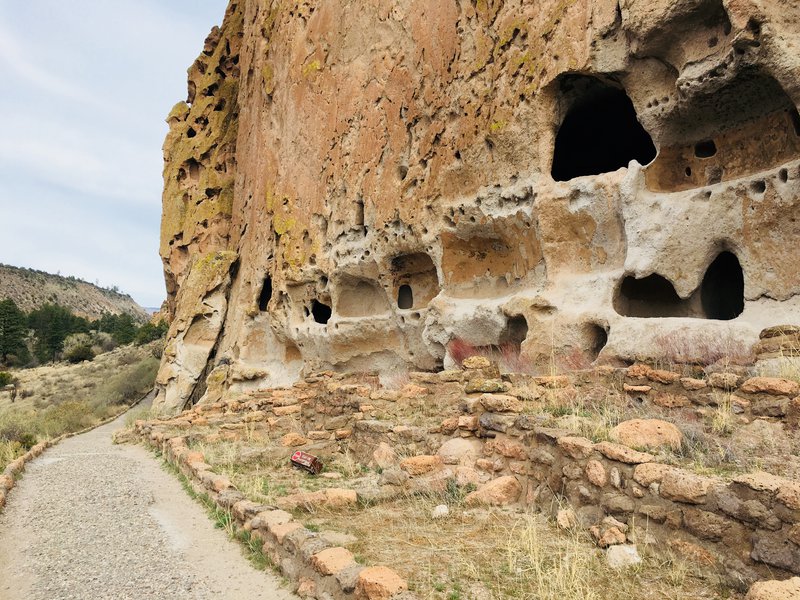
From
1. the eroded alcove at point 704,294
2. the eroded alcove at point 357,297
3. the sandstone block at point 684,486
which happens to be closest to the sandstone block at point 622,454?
the sandstone block at point 684,486

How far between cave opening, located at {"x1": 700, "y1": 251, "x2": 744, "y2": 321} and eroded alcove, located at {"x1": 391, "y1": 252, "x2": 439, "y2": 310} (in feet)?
21.6

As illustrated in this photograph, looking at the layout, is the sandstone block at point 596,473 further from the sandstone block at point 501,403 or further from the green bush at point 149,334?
the green bush at point 149,334

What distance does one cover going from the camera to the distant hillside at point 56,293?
268 ft

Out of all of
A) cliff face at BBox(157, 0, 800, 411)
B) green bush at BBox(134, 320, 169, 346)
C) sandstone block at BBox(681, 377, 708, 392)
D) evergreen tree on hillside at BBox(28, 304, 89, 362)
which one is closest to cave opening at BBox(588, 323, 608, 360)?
cliff face at BBox(157, 0, 800, 411)

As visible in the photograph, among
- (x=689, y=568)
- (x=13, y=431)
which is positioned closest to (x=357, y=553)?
(x=689, y=568)

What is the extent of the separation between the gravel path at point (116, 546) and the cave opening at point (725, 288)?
9472 mm

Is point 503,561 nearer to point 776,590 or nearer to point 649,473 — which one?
point 649,473

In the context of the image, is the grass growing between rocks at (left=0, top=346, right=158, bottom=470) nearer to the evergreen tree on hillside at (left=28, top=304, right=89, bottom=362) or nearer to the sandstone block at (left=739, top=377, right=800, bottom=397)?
the sandstone block at (left=739, top=377, right=800, bottom=397)

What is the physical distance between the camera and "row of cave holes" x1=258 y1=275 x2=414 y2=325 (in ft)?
51.4

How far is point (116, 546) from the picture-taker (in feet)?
15.8

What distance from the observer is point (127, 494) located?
6781 mm

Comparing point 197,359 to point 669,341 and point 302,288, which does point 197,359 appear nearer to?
point 302,288

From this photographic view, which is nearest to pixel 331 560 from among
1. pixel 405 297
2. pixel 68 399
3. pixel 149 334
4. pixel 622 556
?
pixel 622 556

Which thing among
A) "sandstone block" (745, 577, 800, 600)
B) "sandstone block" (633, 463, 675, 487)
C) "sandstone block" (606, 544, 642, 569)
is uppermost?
"sandstone block" (633, 463, 675, 487)
